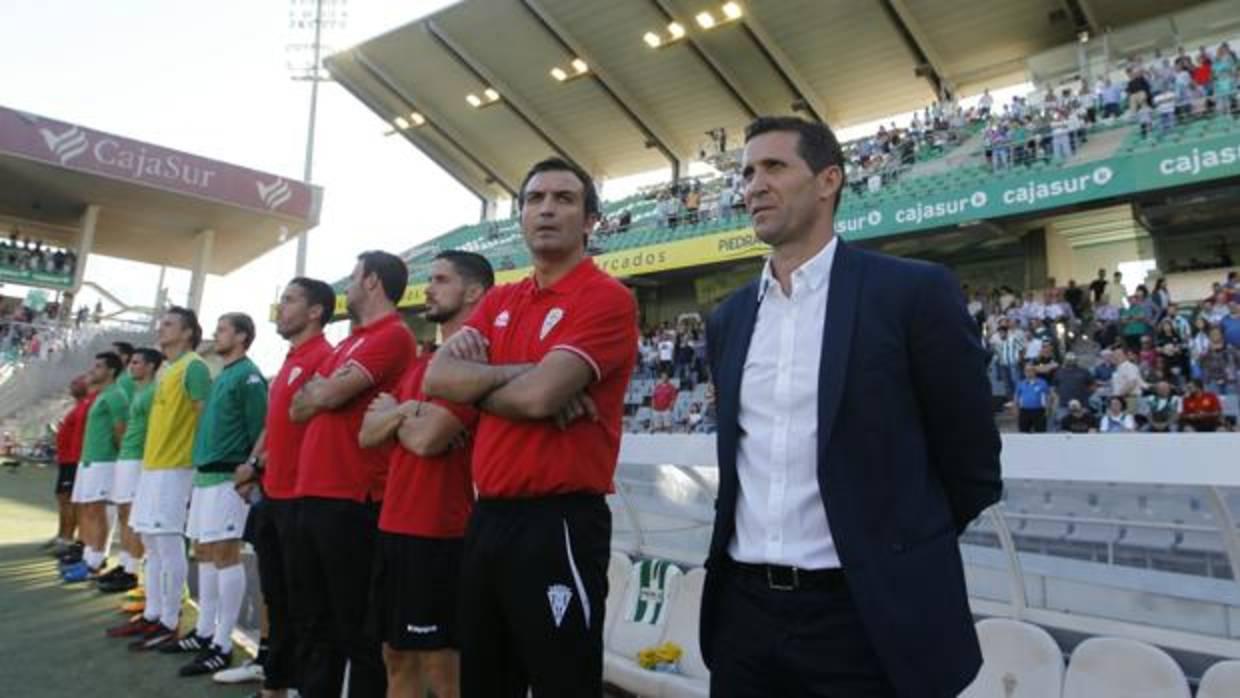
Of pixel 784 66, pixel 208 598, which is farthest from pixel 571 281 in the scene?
pixel 784 66

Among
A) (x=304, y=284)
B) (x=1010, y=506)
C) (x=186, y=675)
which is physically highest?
(x=304, y=284)

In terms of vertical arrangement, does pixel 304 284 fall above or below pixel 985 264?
below

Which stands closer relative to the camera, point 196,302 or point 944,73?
point 944,73

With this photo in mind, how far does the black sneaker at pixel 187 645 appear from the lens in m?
4.73

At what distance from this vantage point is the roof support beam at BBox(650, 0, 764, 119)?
74.7ft

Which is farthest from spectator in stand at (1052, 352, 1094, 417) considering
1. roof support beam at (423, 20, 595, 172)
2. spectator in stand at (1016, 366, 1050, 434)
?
roof support beam at (423, 20, 595, 172)

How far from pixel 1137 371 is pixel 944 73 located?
1428cm

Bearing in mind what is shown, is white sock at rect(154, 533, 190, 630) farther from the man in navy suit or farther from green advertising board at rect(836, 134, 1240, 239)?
green advertising board at rect(836, 134, 1240, 239)

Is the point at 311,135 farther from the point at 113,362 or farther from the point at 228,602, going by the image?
the point at 228,602

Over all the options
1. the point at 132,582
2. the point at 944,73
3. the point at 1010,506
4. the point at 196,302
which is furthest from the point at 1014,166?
the point at 196,302

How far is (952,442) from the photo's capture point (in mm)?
1594

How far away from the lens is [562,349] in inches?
82.7

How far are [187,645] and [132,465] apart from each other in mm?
2224

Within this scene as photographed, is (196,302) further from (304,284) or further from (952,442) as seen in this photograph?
(952,442)
